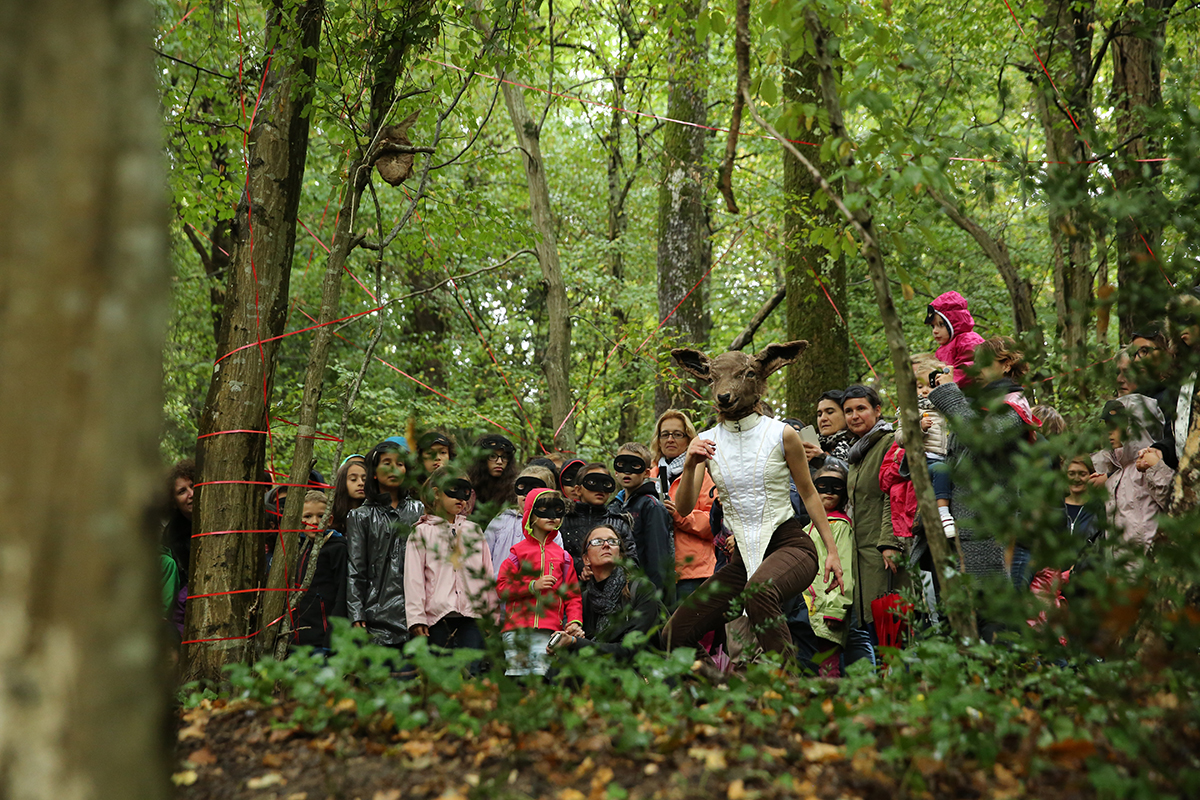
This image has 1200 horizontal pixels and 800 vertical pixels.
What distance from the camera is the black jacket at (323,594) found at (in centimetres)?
563

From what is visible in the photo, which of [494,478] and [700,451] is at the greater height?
[700,451]

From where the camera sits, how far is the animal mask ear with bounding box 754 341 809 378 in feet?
16.2

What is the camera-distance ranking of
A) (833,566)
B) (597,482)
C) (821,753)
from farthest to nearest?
(597,482), (833,566), (821,753)

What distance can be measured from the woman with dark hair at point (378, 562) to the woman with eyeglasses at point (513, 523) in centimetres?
70

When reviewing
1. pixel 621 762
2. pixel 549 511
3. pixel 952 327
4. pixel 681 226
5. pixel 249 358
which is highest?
pixel 681 226

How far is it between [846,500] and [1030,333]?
3.39 metres

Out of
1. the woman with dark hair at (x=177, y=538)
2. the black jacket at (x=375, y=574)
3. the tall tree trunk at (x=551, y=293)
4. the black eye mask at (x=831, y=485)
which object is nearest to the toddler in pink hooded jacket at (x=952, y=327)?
the black eye mask at (x=831, y=485)

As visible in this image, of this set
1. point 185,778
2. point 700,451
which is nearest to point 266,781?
point 185,778

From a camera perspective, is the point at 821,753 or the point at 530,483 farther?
the point at 530,483

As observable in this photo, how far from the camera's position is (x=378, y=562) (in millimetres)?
5691

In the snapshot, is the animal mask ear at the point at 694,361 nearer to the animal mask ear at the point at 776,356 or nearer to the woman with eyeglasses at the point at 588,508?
the animal mask ear at the point at 776,356

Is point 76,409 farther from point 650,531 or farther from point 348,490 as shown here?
point 348,490

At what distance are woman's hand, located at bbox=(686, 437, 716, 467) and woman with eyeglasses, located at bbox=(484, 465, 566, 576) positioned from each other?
5.08 feet

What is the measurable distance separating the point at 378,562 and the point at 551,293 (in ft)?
14.0
